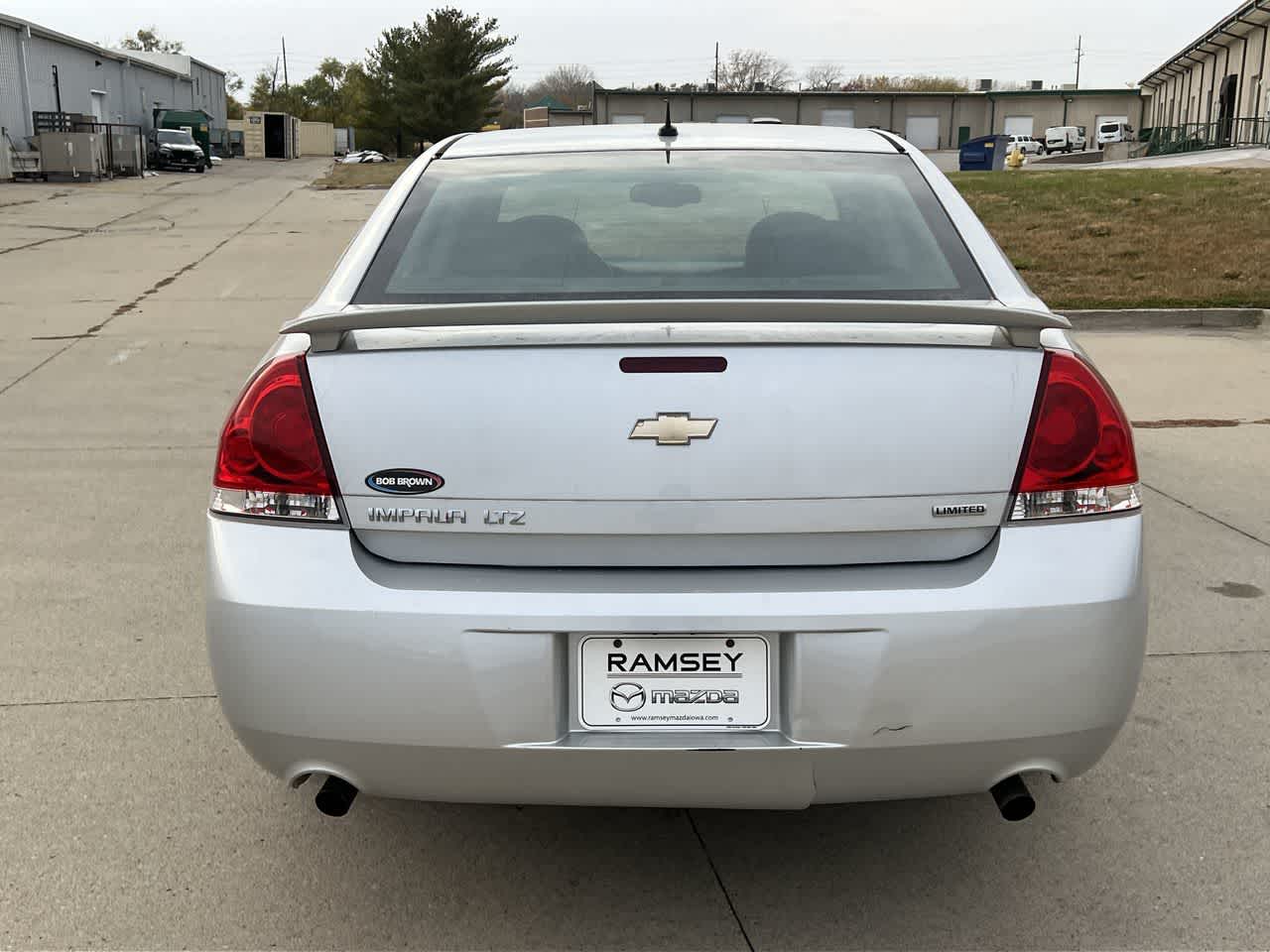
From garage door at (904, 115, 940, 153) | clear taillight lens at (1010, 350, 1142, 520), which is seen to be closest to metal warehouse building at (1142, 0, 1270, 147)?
garage door at (904, 115, 940, 153)

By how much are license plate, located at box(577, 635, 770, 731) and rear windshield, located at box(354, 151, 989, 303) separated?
0.86 m

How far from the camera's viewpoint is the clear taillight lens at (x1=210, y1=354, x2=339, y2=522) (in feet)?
7.50

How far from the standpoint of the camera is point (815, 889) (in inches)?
105

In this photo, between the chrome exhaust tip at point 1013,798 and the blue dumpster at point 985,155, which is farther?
the blue dumpster at point 985,155

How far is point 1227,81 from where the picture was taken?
171ft

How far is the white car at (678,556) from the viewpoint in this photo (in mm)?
2178

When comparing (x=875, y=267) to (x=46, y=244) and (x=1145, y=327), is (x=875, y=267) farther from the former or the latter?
(x=46, y=244)

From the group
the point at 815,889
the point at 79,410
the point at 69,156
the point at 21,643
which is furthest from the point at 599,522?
the point at 69,156

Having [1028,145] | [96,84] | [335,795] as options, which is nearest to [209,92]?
[96,84]

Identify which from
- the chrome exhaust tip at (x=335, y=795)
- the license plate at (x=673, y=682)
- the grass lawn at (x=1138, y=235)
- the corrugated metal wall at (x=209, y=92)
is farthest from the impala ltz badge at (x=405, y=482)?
the corrugated metal wall at (x=209, y=92)

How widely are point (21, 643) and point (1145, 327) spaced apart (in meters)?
9.96

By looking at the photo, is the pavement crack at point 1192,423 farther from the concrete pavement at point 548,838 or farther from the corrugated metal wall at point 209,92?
the corrugated metal wall at point 209,92

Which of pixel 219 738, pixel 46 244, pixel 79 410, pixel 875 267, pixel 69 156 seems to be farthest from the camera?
pixel 69 156

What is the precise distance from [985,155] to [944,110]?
38.9 meters
